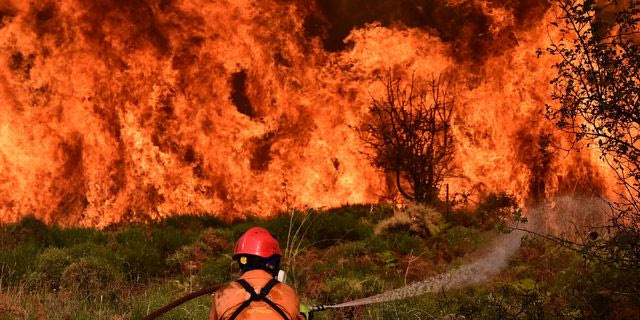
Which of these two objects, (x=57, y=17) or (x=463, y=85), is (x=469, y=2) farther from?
(x=57, y=17)

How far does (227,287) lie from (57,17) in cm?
1223

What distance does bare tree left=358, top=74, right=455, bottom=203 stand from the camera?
12672 millimetres

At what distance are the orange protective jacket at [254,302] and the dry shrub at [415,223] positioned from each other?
742cm

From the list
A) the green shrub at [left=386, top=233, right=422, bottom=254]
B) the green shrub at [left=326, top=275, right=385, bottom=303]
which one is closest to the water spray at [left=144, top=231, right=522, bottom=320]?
the green shrub at [left=326, top=275, right=385, bottom=303]

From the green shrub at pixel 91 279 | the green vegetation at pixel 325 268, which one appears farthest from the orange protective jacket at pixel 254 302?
the green shrub at pixel 91 279

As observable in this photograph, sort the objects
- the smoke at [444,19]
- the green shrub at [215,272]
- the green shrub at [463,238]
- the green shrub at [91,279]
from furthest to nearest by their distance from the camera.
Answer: the smoke at [444,19] < the green shrub at [463,238] < the green shrub at [215,272] < the green shrub at [91,279]

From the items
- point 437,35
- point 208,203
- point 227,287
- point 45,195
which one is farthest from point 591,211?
point 45,195

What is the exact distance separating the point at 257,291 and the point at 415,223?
308 inches

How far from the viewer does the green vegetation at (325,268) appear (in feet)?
20.7

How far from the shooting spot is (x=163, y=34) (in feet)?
45.5

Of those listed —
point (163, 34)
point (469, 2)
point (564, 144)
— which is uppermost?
point (469, 2)

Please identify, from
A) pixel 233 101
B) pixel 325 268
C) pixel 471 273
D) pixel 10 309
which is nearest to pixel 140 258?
pixel 325 268

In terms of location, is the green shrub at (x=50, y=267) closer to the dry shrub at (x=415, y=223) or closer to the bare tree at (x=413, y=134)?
the dry shrub at (x=415, y=223)

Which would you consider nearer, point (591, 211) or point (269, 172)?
point (591, 211)
